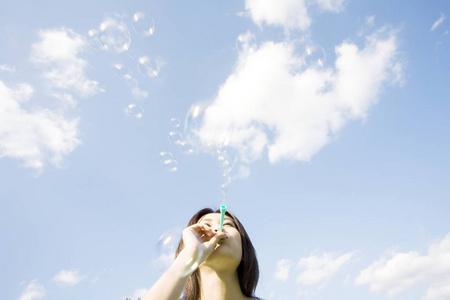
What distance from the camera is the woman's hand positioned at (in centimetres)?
245

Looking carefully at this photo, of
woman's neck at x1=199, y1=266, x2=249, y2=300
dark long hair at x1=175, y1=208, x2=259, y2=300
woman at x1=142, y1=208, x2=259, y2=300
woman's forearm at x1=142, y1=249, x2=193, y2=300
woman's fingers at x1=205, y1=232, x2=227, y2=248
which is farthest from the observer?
dark long hair at x1=175, y1=208, x2=259, y2=300

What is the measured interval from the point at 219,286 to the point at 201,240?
398 mm

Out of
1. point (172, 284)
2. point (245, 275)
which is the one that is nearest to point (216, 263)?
point (245, 275)

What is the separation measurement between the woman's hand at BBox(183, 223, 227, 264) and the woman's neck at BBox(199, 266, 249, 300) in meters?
0.27

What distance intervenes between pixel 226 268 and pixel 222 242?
0.22 metres

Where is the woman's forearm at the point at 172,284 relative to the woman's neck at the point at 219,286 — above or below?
below

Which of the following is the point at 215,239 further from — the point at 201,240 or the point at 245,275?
the point at 245,275

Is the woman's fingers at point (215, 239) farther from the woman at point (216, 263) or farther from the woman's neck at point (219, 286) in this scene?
the woman's neck at point (219, 286)

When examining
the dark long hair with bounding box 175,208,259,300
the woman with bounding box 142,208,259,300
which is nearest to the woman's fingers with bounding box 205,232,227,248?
the woman with bounding box 142,208,259,300

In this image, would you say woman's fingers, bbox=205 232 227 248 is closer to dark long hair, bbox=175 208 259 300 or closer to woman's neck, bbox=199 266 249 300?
woman's neck, bbox=199 266 249 300

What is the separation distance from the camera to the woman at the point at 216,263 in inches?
94.8

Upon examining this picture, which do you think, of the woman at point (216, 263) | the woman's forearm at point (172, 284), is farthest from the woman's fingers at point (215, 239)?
the woman's forearm at point (172, 284)

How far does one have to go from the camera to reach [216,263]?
2.74 metres

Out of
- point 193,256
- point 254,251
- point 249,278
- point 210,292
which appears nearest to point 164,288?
point 193,256
